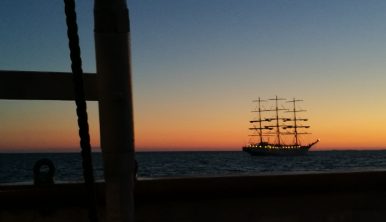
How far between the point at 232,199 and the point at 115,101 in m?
2.18

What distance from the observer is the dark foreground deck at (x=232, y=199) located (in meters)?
3.98

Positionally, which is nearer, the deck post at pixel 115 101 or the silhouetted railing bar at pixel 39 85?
the deck post at pixel 115 101

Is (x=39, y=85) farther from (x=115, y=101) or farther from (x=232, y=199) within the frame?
(x=232, y=199)

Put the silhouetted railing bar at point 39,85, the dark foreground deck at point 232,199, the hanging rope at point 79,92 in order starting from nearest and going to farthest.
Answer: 1. the hanging rope at point 79,92
2. the silhouetted railing bar at point 39,85
3. the dark foreground deck at point 232,199

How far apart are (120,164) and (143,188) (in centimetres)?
163

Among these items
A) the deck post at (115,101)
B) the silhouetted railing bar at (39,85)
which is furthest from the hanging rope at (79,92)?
the silhouetted railing bar at (39,85)

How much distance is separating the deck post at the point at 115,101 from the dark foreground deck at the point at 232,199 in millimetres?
1452

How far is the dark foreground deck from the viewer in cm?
398

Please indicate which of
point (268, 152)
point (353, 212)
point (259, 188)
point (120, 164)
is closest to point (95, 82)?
point (120, 164)

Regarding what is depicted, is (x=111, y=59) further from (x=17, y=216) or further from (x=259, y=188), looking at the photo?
(x=259, y=188)

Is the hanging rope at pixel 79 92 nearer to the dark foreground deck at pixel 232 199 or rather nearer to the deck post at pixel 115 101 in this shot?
the deck post at pixel 115 101

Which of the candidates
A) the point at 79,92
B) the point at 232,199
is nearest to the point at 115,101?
the point at 79,92

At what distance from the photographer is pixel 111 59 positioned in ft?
8.21

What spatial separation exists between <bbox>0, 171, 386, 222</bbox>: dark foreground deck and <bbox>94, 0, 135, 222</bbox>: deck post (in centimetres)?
145
